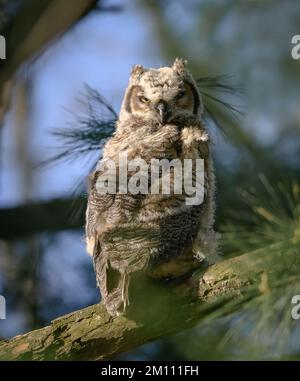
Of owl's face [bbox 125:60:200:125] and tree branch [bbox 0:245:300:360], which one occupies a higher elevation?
owl's face [bbox 125:60:200:125]

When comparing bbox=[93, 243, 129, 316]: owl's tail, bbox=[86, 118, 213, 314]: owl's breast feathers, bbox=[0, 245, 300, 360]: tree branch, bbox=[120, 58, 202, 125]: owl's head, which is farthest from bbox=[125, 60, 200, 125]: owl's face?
bbox=[0, 245, 300, 360]: tree branch

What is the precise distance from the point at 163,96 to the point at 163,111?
0.40 ft

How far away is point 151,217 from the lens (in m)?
2.59

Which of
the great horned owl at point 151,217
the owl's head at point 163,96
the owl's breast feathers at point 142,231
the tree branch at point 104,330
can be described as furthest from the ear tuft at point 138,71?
the tree branch at point 104,330

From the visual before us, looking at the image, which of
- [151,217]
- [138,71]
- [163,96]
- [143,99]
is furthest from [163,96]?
[151,217]

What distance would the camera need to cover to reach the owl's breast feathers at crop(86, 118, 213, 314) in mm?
2506

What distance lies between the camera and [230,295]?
1986mm

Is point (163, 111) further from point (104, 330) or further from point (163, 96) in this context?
point (104, 330)

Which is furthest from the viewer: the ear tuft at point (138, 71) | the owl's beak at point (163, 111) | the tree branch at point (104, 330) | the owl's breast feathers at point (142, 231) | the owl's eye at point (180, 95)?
the ear tuft at point (138, 71)

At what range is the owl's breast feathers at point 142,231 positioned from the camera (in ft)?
8.22

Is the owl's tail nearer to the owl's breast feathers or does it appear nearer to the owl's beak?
the owl's breast feathers

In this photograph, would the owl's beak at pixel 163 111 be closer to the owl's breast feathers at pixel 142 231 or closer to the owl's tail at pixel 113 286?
the owl's breast feathers at pixel 142 231

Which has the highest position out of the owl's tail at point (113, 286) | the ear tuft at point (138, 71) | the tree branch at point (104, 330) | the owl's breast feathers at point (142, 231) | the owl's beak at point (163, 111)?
the ear tuft at point (138, 71)

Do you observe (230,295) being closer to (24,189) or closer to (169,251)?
(169,251)
